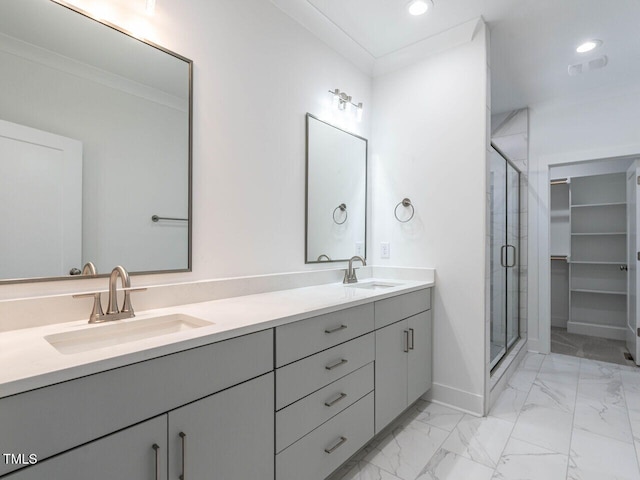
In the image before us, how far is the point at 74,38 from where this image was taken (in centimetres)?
123

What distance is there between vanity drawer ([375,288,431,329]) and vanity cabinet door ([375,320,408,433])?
4 cm

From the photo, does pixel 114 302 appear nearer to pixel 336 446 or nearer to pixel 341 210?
pixel 336 446

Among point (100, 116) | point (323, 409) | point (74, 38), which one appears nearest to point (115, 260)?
point (100, 116)

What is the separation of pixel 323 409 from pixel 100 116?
146cm

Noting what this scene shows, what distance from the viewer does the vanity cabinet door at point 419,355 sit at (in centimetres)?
204

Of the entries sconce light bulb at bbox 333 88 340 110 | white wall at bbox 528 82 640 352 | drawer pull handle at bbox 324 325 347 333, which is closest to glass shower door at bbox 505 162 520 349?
white wall at bbox 528 82 640 352

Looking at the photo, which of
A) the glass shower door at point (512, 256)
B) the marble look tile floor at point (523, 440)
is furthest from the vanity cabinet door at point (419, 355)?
the glass shower door at point (512, 256)

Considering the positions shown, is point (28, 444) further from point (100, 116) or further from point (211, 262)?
point (100, 116)

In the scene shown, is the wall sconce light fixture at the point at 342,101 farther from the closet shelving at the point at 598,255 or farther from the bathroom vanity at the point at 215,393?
the closet shelving at the point at 598,255

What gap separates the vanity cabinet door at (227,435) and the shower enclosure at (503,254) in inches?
75.1

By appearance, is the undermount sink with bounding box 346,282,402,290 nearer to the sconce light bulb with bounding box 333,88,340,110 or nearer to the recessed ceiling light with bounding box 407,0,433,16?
the sconce light bulb with bounding box 333,88,340,110

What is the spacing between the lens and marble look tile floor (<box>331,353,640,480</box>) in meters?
1.60

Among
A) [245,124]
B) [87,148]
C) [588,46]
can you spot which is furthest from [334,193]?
[588,46]

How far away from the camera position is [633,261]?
10.3ft
